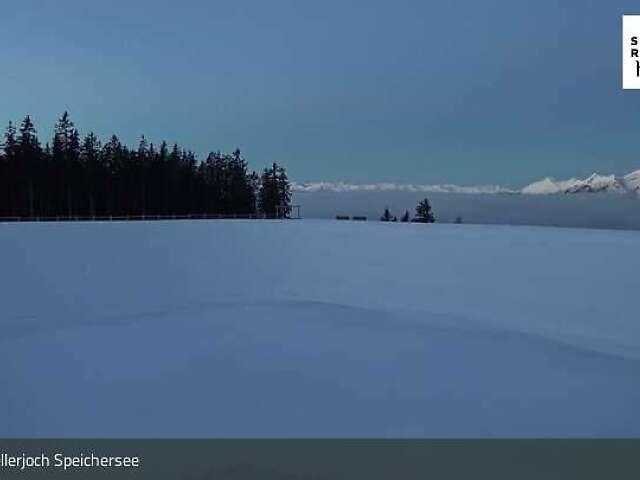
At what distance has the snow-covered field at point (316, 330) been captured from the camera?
7.93m

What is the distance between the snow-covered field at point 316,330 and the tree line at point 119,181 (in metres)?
21.2

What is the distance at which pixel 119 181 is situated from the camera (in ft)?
152

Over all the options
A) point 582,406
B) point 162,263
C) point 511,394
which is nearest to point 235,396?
point 511,394

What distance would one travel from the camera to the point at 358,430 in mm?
7344

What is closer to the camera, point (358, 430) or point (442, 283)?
point (358, 430)

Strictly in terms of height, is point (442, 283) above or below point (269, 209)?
below

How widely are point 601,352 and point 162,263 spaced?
1368 centimetres

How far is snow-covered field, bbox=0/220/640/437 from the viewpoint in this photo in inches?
312
